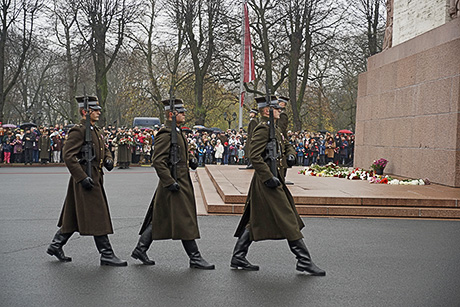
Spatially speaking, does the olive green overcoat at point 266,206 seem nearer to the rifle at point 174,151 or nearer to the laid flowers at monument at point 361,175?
the rifle at point 174,151

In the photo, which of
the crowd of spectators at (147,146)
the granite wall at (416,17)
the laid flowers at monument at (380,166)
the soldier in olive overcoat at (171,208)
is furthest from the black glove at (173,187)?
the crowd of spectators at (147,146)

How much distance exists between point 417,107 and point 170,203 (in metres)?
10.6

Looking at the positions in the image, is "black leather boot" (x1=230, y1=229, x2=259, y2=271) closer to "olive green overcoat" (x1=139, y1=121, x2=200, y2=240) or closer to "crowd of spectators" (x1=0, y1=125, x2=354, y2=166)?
"olive green overcoat" (x1=139, y1=121, x2=200, y2=240)

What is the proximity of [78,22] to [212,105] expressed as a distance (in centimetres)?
1286

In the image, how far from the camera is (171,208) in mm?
6996

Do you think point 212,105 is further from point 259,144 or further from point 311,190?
point 259,144

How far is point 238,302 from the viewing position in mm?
5723

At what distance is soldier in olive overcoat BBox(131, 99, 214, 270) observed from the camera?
A: 6.96 metres

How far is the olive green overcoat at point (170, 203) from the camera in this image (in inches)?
274

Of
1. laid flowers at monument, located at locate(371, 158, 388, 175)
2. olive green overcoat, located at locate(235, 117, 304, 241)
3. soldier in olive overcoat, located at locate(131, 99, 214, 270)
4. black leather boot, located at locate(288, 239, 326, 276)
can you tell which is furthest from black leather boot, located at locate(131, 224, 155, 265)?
laid flowers at monument, located at locate(371, 158, 388, 175)

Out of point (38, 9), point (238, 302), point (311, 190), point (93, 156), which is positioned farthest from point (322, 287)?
point (38, 9)

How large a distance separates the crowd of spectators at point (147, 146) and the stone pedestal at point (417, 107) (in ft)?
34.9

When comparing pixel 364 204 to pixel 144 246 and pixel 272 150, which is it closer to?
pixel 272 150

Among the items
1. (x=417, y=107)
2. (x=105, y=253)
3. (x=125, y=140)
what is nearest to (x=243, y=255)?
(x=105, y=253)
